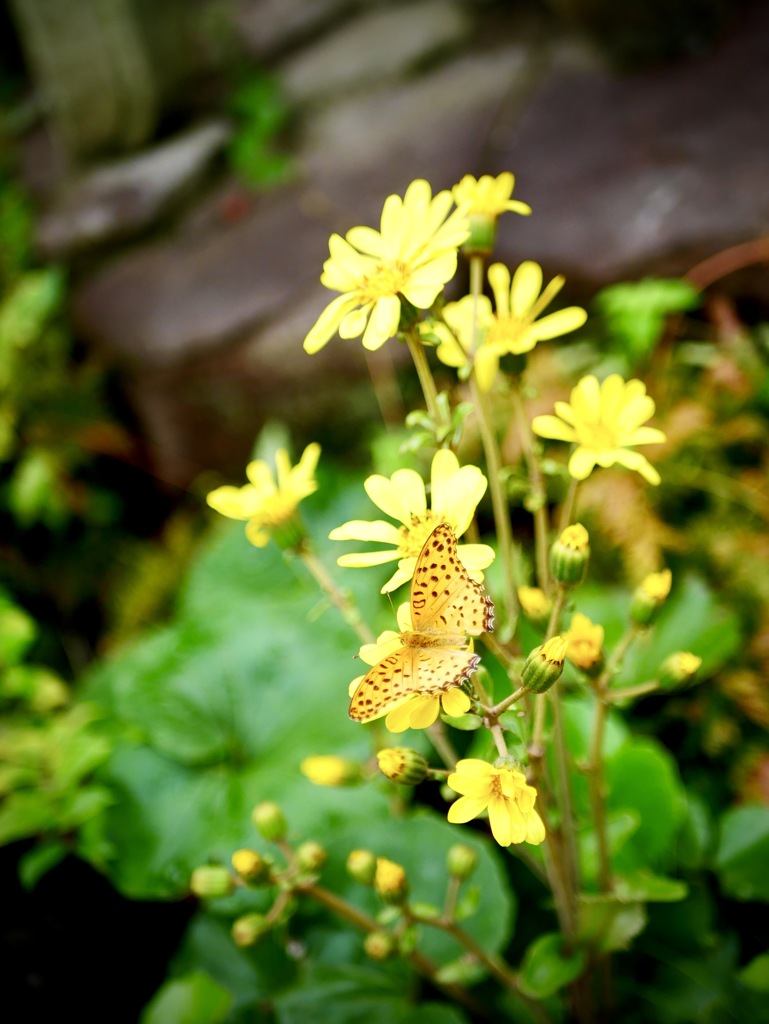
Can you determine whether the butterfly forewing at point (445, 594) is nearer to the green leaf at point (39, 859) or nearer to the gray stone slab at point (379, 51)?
the green leaf at point (39, 859)

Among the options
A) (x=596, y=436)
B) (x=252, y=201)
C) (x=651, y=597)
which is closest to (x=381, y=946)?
(x=651, y=597)

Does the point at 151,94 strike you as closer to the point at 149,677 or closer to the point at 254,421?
the point at 254,421

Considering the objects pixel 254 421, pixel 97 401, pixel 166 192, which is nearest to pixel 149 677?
pixel 254 421

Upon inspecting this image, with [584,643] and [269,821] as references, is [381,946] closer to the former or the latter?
[269,821]

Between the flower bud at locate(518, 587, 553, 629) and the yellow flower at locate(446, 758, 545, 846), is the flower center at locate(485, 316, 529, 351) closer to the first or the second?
the flower bud at locate(518, 587, 553, 629)

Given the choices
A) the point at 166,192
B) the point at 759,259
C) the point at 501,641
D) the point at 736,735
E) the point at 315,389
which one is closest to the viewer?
the point at 501,641

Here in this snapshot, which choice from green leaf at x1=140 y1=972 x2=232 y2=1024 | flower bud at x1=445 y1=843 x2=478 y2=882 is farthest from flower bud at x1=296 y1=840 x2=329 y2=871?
green leaf at x1=140 y1=972 x2=232 y2=1024
